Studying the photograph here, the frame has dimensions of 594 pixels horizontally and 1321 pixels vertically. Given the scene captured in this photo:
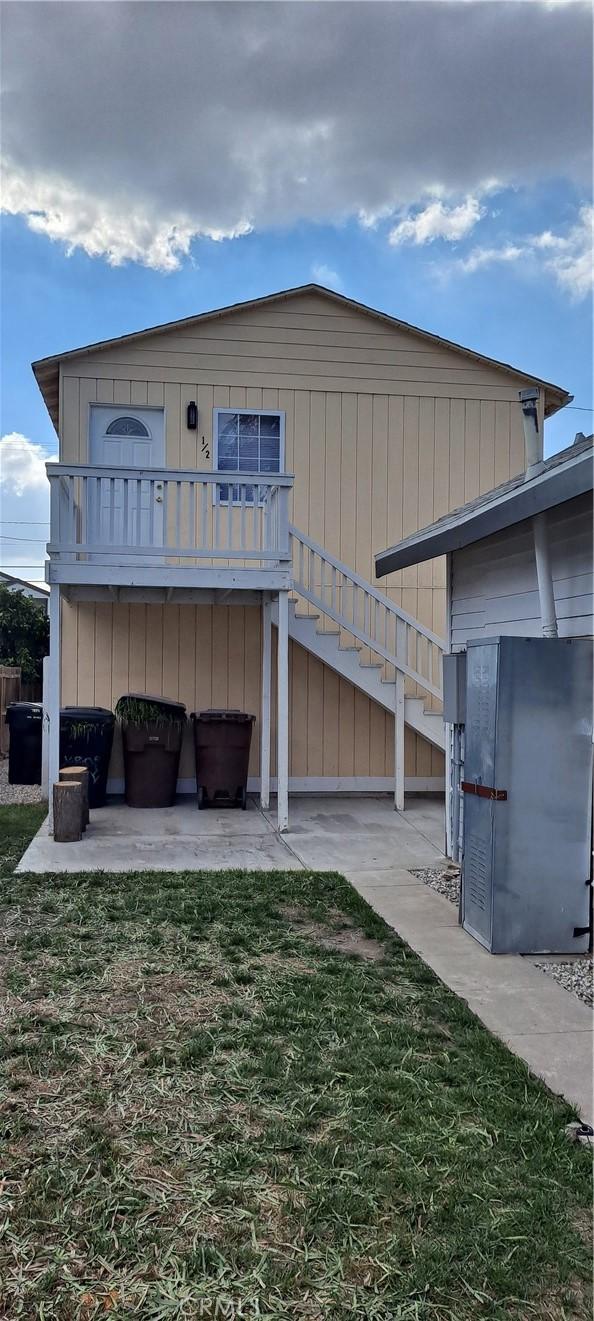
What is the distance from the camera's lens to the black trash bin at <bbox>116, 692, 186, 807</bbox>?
8.27m

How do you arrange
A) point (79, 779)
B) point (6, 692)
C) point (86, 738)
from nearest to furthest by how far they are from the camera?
point (79, 779) → point (86, 738) → point (6, 692)

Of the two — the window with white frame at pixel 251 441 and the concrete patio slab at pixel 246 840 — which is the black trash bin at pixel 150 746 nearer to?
the concrete patio slab at pixel 246 840

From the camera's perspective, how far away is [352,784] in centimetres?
941

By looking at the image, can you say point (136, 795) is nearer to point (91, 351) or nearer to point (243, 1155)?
point (91, 351)

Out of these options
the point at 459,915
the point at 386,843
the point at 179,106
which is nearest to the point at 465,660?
the point at 459,915

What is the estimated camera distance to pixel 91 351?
8859 millimetres

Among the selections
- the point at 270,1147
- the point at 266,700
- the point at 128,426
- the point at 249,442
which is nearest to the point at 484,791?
the point at 270,1147

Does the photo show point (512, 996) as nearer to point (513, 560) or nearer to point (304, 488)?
point (513, 560)

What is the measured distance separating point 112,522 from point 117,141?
14.7 feet

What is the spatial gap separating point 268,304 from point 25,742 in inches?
223

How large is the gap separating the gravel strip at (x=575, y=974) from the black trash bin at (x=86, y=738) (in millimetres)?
5129

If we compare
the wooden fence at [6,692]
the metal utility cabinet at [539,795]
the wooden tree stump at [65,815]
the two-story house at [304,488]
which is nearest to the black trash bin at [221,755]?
the two-story house at [304,488]

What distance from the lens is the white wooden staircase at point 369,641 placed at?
8391mm

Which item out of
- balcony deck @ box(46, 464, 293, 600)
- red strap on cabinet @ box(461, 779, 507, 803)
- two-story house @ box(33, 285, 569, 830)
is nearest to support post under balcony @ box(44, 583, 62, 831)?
balcony deck @ box(46, 464, 293, 600)
